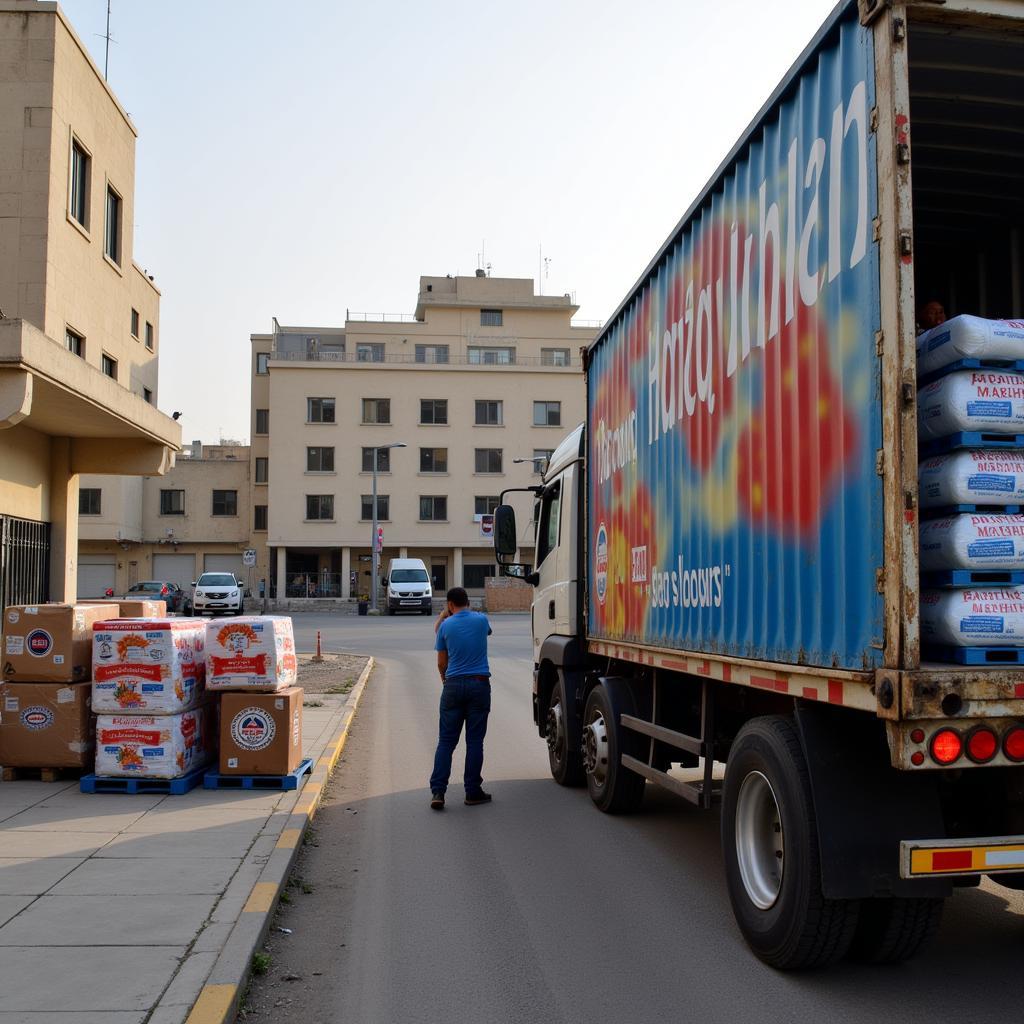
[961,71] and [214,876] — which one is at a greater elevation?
[961,71]

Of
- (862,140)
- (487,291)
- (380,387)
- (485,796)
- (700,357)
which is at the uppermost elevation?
(487,291)

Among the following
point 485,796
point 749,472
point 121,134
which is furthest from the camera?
point 121,134

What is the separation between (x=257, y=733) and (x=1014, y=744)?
6.16 metres

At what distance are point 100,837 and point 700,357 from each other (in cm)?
502

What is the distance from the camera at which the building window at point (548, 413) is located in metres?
59.2

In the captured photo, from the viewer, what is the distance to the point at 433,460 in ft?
192

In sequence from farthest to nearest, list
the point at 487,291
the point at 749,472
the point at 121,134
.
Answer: the point at 487,291 < the point at 121,134 < the point at 749,472

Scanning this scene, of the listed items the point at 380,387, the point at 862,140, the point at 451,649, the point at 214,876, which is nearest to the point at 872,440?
the point at 862,140

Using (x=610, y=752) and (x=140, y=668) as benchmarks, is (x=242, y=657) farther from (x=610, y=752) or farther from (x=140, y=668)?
(x=610, y=752)

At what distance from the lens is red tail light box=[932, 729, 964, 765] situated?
3.79m

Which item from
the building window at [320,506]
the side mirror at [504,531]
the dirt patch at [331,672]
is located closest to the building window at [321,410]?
the building window at [320,506]

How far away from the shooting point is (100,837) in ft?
22.7

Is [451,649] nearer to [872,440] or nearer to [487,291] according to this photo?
[872,440]

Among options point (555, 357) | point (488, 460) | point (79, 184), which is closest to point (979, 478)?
point (79, 184)
